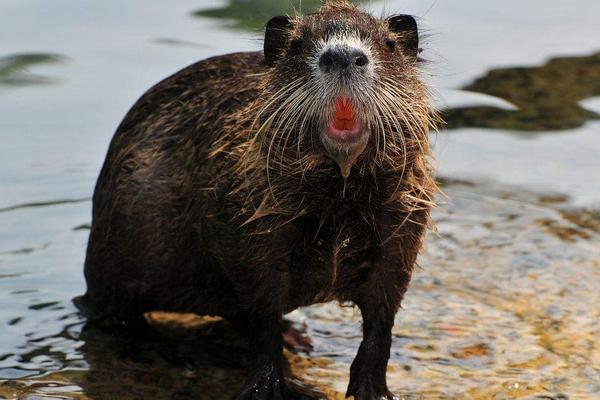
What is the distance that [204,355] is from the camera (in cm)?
682

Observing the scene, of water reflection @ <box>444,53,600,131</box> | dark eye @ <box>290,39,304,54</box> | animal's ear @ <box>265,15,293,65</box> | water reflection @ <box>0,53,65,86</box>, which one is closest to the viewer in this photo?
dark eye @ <box>290,39,304,54</box>

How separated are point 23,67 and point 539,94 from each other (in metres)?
3.55

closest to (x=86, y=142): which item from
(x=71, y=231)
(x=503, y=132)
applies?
(x=71, y=231)

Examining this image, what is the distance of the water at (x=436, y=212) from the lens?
6.60m

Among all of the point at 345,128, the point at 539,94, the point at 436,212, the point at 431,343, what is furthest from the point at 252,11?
the point at 345,128

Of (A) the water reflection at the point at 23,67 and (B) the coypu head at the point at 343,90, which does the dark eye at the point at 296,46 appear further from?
(A) the water reflection at the point at 23,67

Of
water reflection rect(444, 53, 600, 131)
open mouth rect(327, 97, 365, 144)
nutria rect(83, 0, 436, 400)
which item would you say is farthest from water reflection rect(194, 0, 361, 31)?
open mouth rect(327, 97, 365, 144)

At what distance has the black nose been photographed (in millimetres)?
5441

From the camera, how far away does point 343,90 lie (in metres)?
5.45

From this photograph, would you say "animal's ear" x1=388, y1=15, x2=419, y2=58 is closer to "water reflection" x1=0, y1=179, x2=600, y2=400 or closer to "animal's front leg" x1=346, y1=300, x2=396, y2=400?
"animal's front leg" x1=346, y1=300, x2=396, y2=400

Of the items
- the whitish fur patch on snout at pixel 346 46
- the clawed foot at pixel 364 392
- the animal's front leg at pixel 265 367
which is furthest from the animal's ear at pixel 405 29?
the clawed foot at pixel 364 392

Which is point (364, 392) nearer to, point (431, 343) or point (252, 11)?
point (431, 343)

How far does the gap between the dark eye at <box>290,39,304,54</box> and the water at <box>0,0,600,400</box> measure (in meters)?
0.79

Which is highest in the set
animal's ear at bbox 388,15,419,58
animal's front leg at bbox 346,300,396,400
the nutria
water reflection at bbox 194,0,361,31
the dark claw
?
animal's ear at bbox 388,15,419,58
